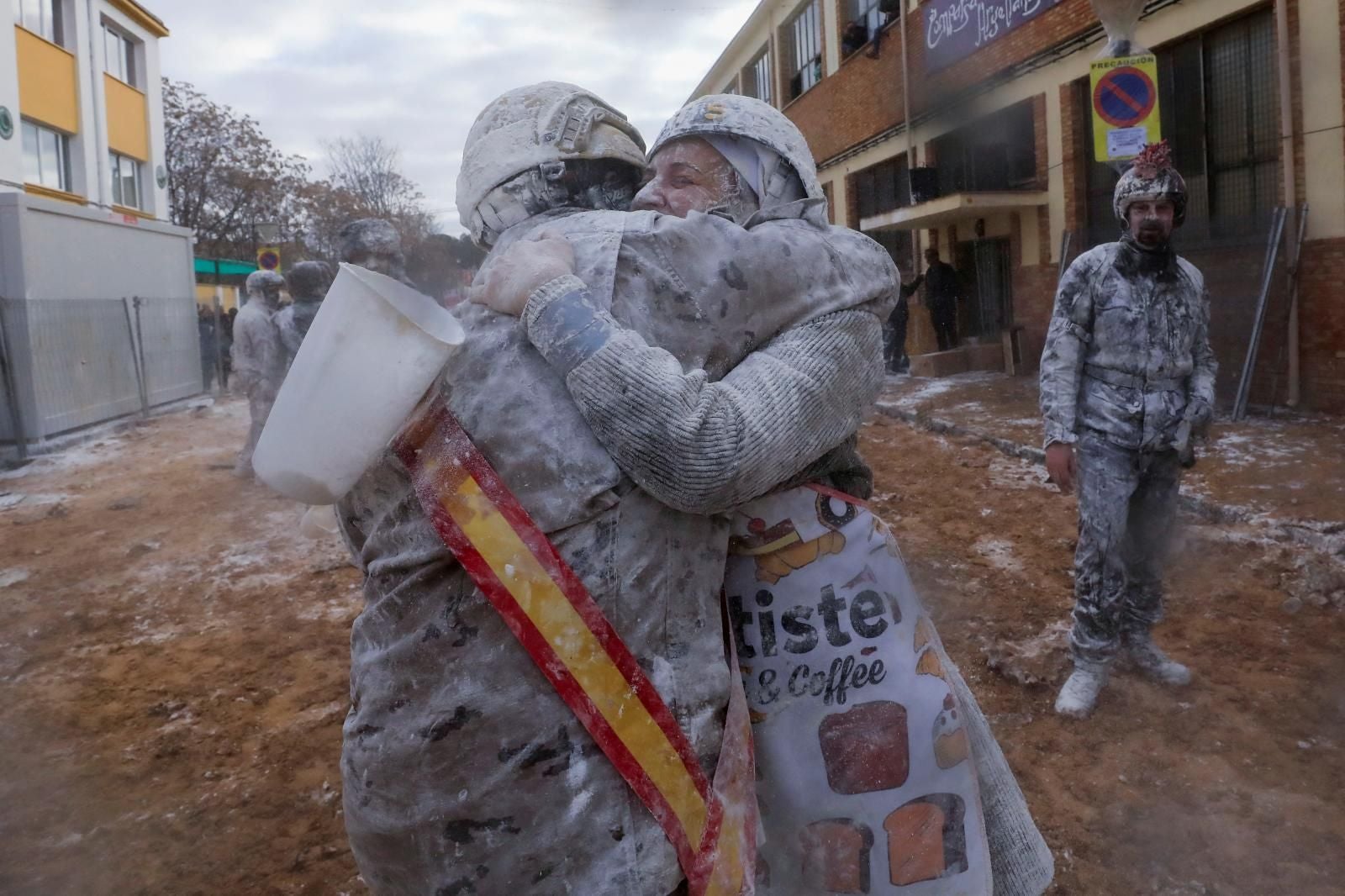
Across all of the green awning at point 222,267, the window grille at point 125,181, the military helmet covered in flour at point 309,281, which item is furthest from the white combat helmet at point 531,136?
the green awning at point 222,267

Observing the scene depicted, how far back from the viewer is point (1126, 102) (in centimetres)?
630

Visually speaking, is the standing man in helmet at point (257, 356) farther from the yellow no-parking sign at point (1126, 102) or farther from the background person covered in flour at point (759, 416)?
the background person covered in flour at point (759, 416)

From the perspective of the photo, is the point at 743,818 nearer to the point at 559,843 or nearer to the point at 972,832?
the point at 559,843

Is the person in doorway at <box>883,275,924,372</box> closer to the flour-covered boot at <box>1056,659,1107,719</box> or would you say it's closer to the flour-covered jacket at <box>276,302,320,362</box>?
the flour-covered jacket at <box>276,302,320,362</box>

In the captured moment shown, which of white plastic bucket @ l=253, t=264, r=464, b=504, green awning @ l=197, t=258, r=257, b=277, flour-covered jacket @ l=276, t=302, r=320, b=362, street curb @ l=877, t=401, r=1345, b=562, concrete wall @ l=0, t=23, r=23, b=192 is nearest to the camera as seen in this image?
white plastic bucket @ l=253, t=264, r=464, b=504

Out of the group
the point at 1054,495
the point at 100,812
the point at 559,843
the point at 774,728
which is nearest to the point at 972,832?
the point at 774,728

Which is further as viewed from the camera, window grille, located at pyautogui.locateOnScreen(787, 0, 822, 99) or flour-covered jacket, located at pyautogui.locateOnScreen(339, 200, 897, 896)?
window grille, located at pyautogui.locateOnScreen(787, 0, 822, 99)

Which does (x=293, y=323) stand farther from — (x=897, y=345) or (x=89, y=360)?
(x=897, y=345)

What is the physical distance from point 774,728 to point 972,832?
34 cm

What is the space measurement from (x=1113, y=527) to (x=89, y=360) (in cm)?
1365

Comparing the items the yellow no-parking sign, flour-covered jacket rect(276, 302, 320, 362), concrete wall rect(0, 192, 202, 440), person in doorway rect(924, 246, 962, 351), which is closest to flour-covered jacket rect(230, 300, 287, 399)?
flour-covered jacket rect(276, 302, 320, 362)

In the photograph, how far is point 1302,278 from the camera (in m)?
8.95

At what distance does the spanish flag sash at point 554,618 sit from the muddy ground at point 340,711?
6.25 feet

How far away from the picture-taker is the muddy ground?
3.03 meters
